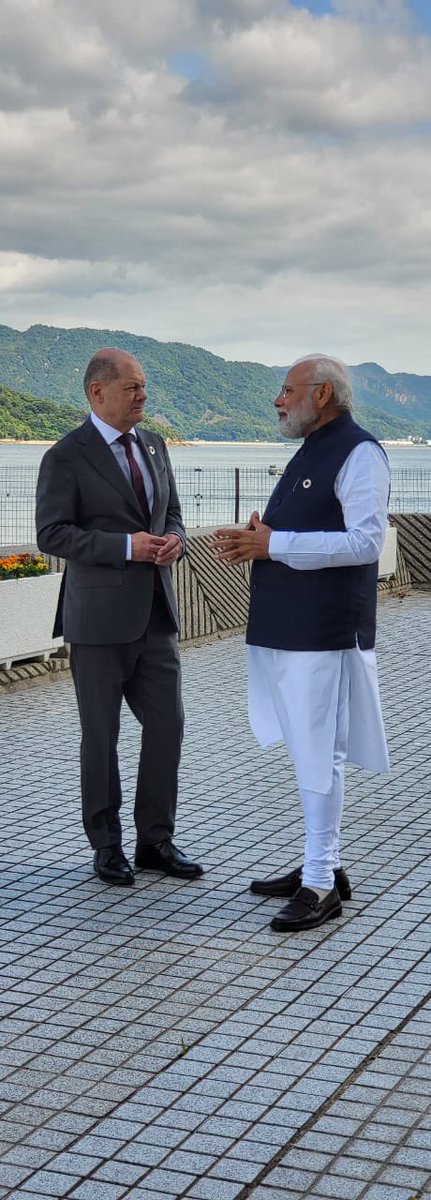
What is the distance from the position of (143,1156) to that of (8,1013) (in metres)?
0.97

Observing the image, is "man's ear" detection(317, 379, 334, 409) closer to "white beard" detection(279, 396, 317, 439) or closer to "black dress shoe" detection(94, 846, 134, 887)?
"white beard" detection(279, 396, 317, 439)

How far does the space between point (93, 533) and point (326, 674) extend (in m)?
0.99

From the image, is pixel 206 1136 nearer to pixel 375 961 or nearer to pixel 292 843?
pixel 375 961

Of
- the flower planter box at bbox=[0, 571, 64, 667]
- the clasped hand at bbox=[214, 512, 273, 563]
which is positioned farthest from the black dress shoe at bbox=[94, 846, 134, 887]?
the flower planter box at bbox=[0, 571, 64, 667]

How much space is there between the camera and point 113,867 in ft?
17.2

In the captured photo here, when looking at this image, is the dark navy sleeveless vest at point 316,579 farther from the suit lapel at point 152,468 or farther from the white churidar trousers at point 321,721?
the suit lapel at point 152,468

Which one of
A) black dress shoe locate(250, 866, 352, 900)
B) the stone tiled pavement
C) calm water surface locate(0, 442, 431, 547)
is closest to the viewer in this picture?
the stone tiled pavement

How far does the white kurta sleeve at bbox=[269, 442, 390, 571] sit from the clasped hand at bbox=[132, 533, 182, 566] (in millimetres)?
606

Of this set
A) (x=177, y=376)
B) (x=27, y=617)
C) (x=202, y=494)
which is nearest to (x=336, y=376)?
(x=27, y=617)

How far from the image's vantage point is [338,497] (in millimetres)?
4559

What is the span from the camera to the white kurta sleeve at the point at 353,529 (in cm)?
448

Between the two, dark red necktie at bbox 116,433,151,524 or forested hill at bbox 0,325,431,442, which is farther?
forested hill at bbox 0,325,431,442

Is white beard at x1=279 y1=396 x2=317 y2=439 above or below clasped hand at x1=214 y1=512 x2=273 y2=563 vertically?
above

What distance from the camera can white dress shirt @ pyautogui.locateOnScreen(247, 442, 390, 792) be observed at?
4.49 metres
